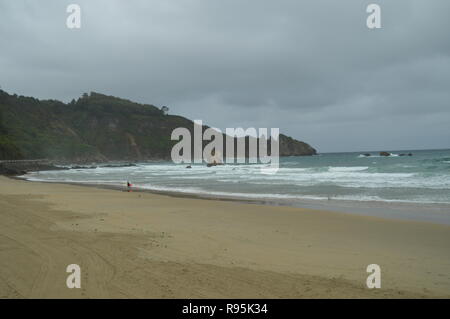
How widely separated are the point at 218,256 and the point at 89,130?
149m

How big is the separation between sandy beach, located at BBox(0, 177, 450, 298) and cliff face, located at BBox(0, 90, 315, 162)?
7545 centimetres

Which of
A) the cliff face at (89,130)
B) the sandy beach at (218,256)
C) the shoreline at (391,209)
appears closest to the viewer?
the sandy beach at (218,256)

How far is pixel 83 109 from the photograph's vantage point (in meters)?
151

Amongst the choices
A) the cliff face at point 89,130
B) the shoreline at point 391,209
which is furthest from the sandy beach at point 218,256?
the cliff face at point 89,130

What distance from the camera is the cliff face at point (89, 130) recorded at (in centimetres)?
9369

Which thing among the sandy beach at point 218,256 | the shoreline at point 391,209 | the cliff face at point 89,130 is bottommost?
the shoreline at point 391,209

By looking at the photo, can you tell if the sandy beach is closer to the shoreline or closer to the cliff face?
the shoreline

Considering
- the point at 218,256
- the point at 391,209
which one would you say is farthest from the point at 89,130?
the point at 218,256

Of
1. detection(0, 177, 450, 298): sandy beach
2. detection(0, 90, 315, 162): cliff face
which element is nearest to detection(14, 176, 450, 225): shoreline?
detection(0, 177, 450, 298): sandy beach

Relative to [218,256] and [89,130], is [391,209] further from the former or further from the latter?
[89,130]

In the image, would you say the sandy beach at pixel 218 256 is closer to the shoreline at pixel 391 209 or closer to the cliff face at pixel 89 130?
the shoreline at pixel 391 209

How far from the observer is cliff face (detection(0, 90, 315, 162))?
93.7 meters

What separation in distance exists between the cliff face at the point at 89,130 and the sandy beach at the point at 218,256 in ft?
248
